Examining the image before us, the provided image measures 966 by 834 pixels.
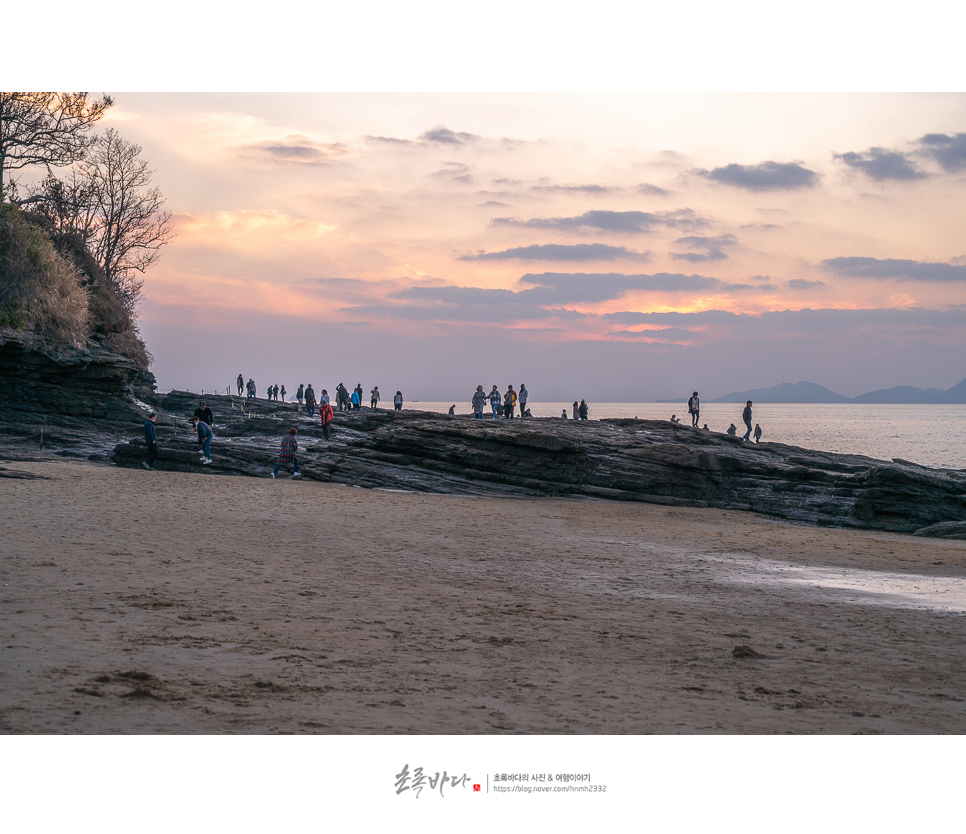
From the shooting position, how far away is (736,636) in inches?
377

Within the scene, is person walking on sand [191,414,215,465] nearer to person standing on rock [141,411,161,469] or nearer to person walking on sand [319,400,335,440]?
person standing on rock [141,411,161,469]

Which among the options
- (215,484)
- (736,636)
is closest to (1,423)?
(215,484)

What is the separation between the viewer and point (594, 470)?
28.2 metres

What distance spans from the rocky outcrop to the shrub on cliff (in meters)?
6.19

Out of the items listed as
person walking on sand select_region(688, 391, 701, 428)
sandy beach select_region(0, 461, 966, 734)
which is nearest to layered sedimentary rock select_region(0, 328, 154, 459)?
sandy beach select_region(0, 461, 966, 734)

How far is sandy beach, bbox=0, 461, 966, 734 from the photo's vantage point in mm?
6262

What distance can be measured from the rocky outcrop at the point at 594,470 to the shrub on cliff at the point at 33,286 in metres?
6.19

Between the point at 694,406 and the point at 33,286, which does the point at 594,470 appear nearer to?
the point at 694,406

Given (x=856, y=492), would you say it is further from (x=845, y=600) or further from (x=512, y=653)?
(x=512, y=653)

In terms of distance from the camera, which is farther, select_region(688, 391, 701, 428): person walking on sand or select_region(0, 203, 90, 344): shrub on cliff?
select_region(688, 391, 701, 428): person walking on sand

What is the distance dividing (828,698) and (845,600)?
5.88m

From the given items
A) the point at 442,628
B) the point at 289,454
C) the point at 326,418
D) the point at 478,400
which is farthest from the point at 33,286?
the point at 442,628

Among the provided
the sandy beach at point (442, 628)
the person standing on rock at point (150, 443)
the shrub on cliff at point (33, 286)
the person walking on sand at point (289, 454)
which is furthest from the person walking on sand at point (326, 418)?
the sandy beach at point (442, 628)

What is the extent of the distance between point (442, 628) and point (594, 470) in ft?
64.1
